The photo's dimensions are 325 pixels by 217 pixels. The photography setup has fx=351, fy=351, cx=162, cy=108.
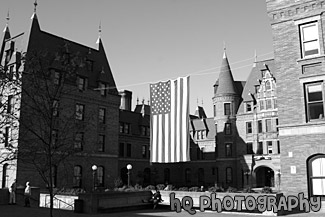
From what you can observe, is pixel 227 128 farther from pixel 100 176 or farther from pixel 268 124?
pixel 100 176

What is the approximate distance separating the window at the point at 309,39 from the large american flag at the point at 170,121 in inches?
290

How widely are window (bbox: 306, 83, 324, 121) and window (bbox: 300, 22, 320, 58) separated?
185 cm

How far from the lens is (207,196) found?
21203mm

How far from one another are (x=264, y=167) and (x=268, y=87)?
11277 mm

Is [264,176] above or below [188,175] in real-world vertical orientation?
above

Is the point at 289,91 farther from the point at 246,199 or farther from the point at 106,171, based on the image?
the point at 106,171

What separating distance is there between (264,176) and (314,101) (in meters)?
33.2

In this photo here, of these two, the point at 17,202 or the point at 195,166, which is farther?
the point at 195,166

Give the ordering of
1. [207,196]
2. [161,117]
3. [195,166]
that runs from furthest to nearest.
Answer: [195,166] < [161,117] < [207,196]

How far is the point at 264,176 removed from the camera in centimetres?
4991

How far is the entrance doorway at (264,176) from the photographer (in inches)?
1927

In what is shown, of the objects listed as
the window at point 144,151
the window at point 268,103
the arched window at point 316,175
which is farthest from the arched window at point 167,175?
the arched window at point 316,175

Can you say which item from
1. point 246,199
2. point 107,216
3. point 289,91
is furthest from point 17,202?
point 289,91

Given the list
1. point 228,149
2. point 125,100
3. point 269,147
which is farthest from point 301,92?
point 125,100
